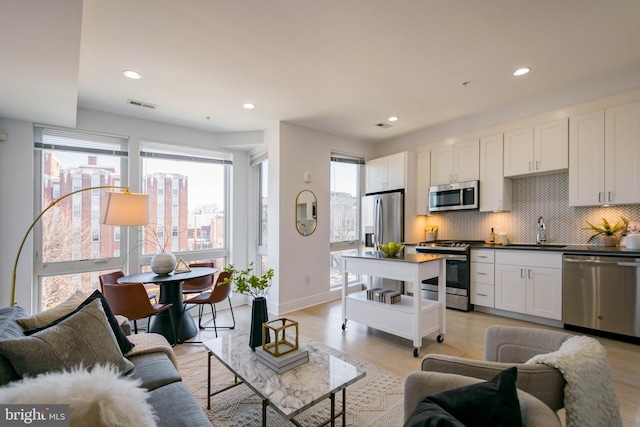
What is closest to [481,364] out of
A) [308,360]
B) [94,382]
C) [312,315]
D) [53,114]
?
[308,360]

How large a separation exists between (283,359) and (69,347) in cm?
105

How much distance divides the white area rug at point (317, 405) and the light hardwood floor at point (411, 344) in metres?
0.28

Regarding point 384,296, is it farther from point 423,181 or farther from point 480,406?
point 423,181

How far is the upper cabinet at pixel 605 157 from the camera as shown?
3062 millimetres

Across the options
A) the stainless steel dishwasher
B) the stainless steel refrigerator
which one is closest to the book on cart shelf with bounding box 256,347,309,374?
the stainless steel dishwasher

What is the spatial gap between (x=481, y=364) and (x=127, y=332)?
2219 mm

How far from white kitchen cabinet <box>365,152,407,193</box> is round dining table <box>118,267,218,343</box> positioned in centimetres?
327

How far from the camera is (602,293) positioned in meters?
3.06

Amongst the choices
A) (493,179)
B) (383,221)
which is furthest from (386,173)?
(493,179)

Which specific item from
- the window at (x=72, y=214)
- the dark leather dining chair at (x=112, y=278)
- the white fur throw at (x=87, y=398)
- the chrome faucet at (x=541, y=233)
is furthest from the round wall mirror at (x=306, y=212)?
the white fur throw at (x=87, y=398)

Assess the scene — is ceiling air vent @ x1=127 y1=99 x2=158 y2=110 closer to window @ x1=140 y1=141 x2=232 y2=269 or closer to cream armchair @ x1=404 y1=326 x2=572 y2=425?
window @ x1=140 y1=141 x2=232 y2=269

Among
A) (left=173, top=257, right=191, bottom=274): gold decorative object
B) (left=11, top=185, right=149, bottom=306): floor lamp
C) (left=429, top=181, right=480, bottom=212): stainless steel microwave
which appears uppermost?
(left=429, top=181, right=480, bottom=212): stainless steel microwave

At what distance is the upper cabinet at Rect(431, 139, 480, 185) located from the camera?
432 cm

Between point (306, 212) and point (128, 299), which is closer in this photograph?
point (128, 299)
